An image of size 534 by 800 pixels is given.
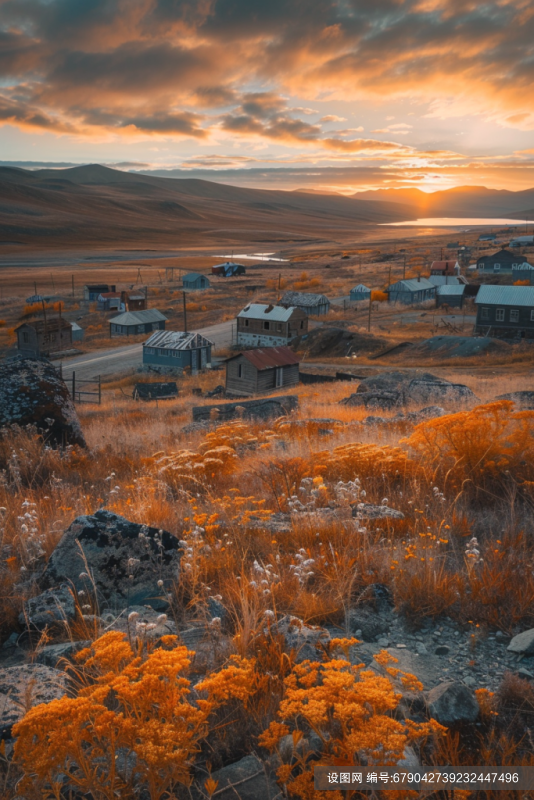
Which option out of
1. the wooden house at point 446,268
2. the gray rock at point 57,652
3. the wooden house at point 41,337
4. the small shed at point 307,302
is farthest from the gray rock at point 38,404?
the wooden house at point 446,268

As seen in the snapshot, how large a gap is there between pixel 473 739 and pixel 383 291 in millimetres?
83825

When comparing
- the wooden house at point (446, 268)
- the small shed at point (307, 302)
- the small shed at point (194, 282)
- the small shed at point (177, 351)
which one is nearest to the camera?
the small shed at point (177, 351)

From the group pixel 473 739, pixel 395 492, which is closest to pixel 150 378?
Result: pixel 395 492

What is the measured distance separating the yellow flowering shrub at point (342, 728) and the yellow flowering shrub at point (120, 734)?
10.2 inches

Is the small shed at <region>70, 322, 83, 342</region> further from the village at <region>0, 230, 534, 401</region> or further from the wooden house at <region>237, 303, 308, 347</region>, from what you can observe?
the wooden house at <region>237, 303, 308, 347</region>

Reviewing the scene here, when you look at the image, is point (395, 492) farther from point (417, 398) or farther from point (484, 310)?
point (484, 310)

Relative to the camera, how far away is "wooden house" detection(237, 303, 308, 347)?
195ft

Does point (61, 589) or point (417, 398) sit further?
point (417, 398)

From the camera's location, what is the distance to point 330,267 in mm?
126938

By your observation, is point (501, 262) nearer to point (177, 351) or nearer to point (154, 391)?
point (177, 351)

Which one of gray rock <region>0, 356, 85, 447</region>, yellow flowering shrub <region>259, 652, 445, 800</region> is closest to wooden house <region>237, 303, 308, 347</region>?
gray rock <region>0, 356, 85, 447</region>

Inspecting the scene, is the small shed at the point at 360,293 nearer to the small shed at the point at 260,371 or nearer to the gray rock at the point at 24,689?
the small shed at the point at 260,371

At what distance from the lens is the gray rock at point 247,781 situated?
87.5 inches

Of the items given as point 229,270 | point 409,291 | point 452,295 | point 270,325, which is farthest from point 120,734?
point 229,270
